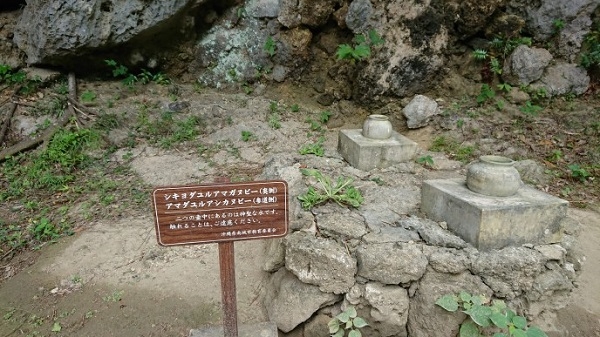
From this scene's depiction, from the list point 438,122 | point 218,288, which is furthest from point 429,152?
point 218,288

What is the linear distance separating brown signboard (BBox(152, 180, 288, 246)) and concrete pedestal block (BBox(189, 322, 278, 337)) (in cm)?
102

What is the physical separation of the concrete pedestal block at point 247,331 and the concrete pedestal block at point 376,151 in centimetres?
288

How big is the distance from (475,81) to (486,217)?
5777mm

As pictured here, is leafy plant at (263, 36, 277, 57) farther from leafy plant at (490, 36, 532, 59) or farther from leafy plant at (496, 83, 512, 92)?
leafy plant at (496, 83, 512, 92)

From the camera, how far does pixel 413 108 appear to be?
25.1ft

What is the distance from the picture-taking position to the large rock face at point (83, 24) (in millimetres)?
7496

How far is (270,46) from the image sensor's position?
28.7 ft

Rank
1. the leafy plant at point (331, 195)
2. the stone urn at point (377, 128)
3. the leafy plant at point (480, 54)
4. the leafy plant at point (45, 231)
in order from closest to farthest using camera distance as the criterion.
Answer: the leafy plant at point (331, 195), the leafy plant at point (45, 231), the stone urn at point (377, 128), the leafy plant at point (480, 54)

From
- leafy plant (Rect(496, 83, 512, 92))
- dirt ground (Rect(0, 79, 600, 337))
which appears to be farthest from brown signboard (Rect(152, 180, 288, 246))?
leafy plant (Rect(496, 83, 512, 92))

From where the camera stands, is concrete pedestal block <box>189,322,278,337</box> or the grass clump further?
the grass clump

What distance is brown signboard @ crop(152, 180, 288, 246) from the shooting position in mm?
2346

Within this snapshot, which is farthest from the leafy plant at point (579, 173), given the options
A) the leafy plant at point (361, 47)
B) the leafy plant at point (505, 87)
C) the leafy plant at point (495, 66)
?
the leafy plant at point (361, 47)

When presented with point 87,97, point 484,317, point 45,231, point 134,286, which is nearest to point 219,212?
point 134,286

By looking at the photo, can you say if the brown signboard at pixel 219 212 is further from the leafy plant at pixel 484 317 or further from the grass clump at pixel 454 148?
the grass clump at pixel 454 148
